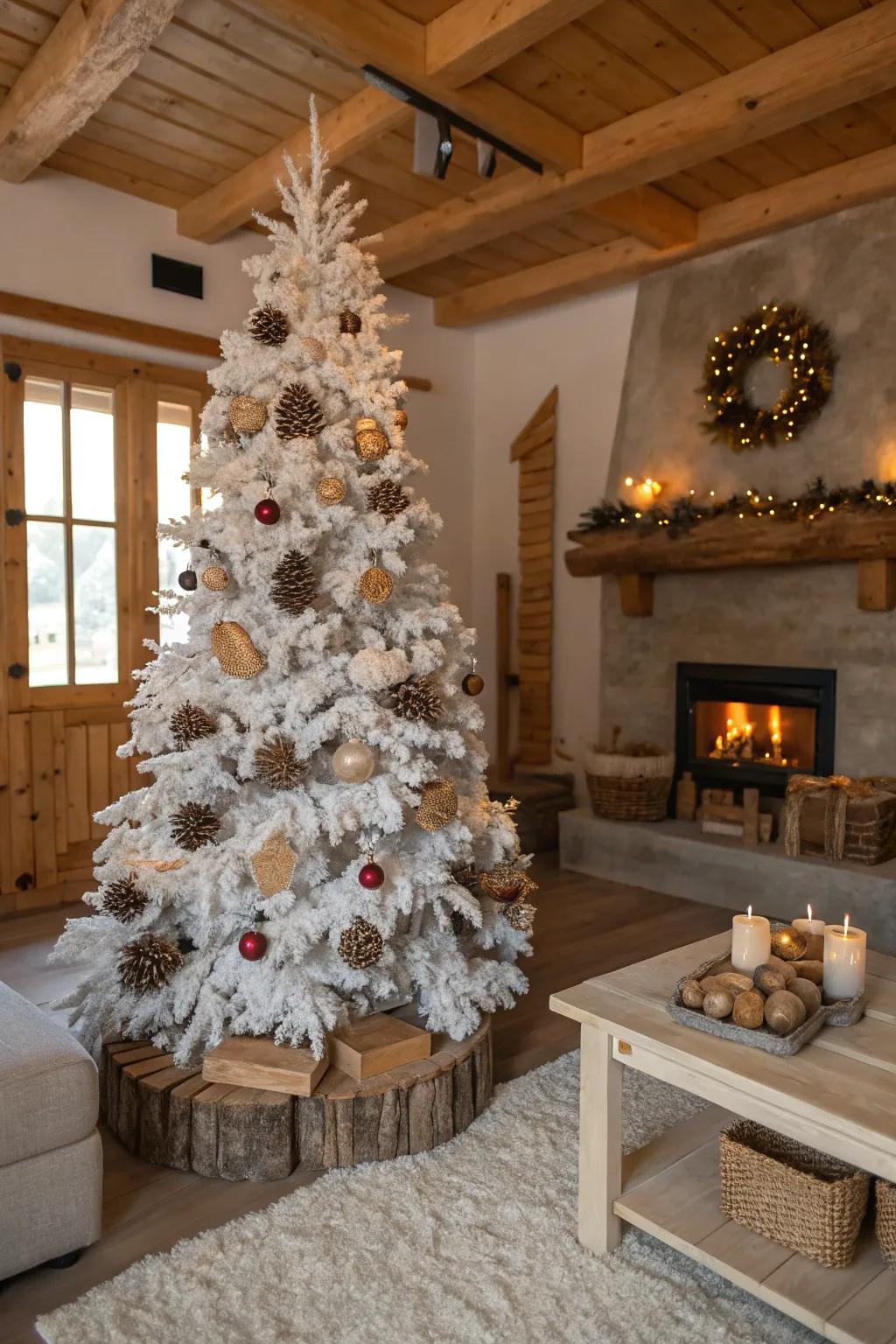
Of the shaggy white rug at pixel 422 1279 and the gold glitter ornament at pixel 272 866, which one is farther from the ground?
the gold glitter ornament at pixel 272 866

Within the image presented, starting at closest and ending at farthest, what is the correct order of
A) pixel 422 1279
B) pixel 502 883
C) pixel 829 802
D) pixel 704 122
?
pixel 422 1279
pixel 502 883
pixel 704 122
pixel 829 802

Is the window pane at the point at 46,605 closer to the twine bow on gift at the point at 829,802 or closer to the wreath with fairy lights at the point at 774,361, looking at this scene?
the wreath with fairy lights at the point at 774,361

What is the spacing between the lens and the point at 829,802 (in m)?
3.87

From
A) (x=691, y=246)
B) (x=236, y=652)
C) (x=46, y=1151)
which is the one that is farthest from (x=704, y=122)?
(x=46, y=1151)

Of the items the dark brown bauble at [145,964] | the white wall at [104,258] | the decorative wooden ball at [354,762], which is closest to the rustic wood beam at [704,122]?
the white wall at [104,258]

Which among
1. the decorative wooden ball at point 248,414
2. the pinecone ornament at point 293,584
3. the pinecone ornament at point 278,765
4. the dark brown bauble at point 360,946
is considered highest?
the decorative wooden ball at point 248,414

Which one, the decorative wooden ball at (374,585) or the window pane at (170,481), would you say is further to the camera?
the window pane at (170,481)

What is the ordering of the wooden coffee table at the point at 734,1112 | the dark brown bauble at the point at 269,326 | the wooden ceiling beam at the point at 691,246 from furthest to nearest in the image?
the wooden ceiling beam at the point at 691,246 < the dark brown bauble at the point at 269,326 < the wooden coffee table at the point at 734,1112

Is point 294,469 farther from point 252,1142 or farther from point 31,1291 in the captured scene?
point 31,1291

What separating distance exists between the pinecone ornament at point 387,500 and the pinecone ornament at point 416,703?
0.43m

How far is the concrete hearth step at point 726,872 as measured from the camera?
367cm

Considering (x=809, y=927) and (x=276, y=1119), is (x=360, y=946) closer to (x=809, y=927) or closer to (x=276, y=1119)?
(x=276, y=1119)

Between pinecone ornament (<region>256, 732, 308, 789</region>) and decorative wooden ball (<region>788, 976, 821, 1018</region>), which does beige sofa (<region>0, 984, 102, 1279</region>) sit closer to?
pinecone ornament (<region>256, 732, 308, 789</region>)

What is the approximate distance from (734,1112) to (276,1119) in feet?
3.08
